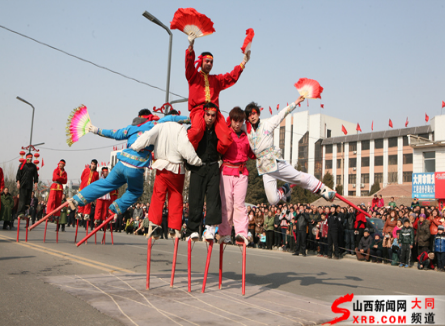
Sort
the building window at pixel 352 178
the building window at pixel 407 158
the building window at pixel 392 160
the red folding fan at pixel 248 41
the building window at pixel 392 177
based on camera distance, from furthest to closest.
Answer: the building window at pixel 352 178, the building window at pixel 392 160, the building window at pixel 392 177, the building window at pixel 407 158, the red folding fan at pixel 248 41

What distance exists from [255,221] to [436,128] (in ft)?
139

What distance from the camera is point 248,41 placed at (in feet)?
20.1

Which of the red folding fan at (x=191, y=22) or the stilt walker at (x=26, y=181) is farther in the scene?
the stilt walker at (x=26, y=181)

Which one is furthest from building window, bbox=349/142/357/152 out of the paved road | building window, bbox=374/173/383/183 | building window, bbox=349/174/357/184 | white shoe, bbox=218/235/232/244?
white shoe, bbox=218/235/232/244

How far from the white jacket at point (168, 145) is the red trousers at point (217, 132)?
104 mm

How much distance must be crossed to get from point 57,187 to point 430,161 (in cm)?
4342

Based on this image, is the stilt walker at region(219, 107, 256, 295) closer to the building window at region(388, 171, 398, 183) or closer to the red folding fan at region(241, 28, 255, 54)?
the red folding fan at region(241, 28, 255, 54)

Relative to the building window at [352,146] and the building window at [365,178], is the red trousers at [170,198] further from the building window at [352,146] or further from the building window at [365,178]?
the building window at [352,146]

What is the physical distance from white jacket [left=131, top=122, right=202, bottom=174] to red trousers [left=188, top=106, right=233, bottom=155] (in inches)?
4.1

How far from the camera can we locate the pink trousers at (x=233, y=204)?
573 centimetres

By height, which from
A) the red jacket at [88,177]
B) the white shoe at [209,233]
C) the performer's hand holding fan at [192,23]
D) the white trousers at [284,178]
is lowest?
the white shoe at [209,233]

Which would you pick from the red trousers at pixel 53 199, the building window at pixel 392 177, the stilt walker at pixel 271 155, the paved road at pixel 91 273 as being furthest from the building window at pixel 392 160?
the stilt walker at pixel 271 155

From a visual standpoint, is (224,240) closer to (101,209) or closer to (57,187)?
(101,209)

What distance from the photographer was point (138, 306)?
4410 millimetres
